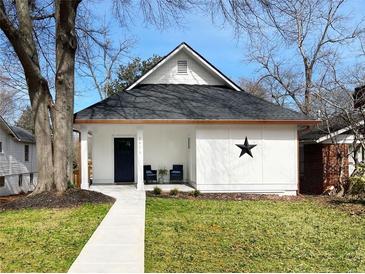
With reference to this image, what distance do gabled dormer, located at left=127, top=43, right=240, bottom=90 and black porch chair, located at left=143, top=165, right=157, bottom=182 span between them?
3.69 m

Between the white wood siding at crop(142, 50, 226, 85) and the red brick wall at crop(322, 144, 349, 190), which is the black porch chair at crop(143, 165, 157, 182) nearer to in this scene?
the white wood siding at crop(142, 50, 226, 85)

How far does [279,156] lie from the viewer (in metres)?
15.4

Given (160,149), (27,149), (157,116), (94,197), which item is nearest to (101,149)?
(160,149)

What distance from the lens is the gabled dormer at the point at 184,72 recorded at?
1873 centimetres

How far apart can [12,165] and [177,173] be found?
51.0 feet

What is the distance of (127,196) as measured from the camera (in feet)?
43.7

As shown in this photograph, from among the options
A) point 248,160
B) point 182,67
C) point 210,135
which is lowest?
point 248,160

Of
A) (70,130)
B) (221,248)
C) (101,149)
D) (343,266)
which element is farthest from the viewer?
(101,149)

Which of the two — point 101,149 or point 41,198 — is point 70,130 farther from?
point 101,149

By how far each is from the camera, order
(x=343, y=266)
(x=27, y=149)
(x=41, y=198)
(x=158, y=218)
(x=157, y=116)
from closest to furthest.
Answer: (x=343, y=266) < (x=158, y=218) < (x=41, y=198) < (x=157, y=116) < (x=27, y=149)

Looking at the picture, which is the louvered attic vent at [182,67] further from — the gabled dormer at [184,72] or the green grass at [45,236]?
the green grass at [45,236]

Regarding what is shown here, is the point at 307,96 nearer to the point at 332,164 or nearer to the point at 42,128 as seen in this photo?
the point at 332,164

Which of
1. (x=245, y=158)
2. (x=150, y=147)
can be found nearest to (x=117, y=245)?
(x=245, y=158)

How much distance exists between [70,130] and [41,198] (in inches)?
95.5
